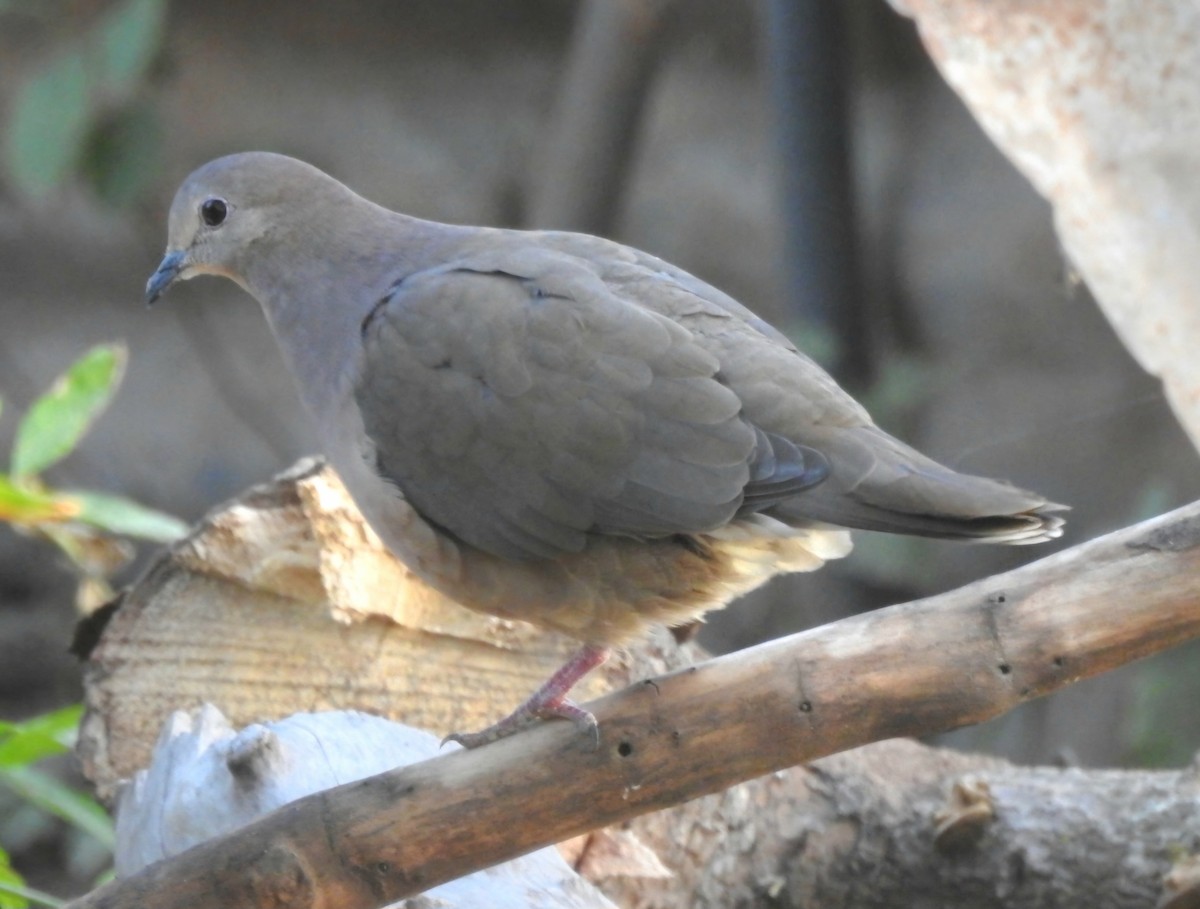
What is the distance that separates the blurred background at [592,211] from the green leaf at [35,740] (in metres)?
2.01

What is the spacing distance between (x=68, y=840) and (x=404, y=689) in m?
2.54

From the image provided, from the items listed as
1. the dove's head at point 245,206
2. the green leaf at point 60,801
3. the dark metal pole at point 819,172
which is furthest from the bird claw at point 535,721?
the dark metal pole at point 819,172

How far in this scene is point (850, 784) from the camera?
2.56 metres

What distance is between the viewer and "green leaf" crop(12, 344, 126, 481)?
2883 mm

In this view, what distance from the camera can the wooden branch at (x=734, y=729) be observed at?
5.64ft

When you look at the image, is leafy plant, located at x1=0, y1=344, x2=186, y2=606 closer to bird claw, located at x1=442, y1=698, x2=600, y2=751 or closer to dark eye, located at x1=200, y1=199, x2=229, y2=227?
dark eye, located at x1=200, y1=199, x2=229, y2=227

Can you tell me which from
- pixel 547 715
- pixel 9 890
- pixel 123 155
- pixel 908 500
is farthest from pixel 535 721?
pixel 123 155

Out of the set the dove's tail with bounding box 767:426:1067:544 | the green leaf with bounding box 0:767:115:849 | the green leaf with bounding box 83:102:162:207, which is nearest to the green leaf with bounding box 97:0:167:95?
the green leaf with bounding box 83:102:162:207

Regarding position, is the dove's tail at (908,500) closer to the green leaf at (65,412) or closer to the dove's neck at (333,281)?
the dove's neck at (333,281)

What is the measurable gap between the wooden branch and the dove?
0.09 meters

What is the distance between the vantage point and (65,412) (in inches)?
115

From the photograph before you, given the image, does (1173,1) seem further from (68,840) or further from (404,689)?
(68,840)

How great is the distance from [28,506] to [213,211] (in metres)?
0.67

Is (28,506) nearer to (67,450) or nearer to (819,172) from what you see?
(67,450)
